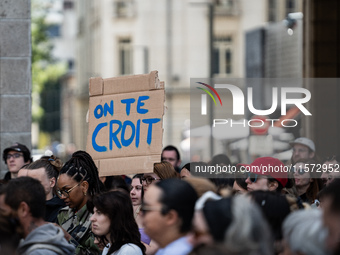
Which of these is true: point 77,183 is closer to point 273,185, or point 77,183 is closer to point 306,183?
point 273,185

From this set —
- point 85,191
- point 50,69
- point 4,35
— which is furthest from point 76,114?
point 85,191

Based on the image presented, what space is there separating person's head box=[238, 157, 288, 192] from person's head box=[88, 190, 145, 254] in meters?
1.51

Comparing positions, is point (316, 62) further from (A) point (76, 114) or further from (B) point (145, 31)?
(A) point (76, 114)

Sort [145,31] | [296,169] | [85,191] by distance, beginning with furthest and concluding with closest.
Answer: [145,31]
[296,169]
[85,191]

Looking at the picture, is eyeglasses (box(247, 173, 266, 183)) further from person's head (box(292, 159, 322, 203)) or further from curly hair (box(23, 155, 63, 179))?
curly hair (box(23, 155, 63, 179))

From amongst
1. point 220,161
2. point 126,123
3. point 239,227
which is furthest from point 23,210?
point 220,161

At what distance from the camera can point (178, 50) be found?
45.8m

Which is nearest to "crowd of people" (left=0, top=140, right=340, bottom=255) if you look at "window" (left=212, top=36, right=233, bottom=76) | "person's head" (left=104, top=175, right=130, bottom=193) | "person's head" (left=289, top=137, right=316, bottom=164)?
"person's head" (left=104, top=175, right=130, bottom=193)

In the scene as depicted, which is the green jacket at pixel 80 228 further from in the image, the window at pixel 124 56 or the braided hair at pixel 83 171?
the window at pixel 124 56

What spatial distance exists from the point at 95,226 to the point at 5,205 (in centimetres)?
123

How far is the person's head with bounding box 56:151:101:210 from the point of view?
7406 millimetres

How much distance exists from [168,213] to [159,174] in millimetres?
3005

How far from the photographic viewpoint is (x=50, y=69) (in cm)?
5928

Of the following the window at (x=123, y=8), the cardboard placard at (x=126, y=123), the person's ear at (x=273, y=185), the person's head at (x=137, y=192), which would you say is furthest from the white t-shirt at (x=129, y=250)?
the window at (x=123, y=8)
